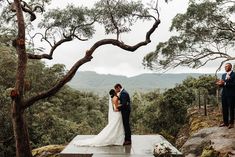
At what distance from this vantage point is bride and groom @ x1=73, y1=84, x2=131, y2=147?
13.2 metres

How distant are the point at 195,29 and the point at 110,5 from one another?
8.05 meters

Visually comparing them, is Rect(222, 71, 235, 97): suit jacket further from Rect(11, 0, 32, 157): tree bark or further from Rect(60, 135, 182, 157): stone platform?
Rect(11, 0, 32, 157): tree bark

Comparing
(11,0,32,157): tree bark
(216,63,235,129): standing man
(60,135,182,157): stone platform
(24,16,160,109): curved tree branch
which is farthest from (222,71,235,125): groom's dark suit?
(11,0,32,157): tree bark

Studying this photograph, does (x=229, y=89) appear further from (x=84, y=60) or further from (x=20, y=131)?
(x=20, y=131)

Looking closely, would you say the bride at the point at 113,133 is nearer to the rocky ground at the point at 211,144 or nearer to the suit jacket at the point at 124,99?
the suit jacket at the point at 124,99

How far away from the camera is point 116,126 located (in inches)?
527

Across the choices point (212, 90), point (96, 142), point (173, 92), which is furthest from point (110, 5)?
point (212, 90)

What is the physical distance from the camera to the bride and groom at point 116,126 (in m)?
13.2

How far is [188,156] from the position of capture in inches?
488

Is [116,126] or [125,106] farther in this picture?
[116,126]

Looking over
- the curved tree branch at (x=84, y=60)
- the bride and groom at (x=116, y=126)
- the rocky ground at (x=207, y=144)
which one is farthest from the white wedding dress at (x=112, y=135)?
the curved tree branch at (x=84, y=60)

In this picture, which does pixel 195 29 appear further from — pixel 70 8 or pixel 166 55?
pixel 70 8

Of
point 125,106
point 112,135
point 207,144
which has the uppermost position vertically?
point 125,106

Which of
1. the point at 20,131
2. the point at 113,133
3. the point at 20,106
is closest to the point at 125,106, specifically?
the point at 113,133
